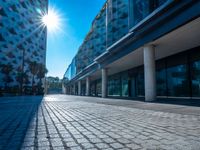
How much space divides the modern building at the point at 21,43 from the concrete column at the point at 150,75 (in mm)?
34590

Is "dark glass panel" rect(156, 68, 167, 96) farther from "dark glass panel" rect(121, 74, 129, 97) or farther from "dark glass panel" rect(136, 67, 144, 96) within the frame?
"dark glass panel" rect(121, 74, 129, 97)

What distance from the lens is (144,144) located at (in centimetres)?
263

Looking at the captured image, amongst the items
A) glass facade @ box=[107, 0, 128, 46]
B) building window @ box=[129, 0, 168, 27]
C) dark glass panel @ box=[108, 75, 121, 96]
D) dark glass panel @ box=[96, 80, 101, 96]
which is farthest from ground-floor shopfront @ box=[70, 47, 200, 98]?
dark glass panel @ box=[96, 80, 101, 96]

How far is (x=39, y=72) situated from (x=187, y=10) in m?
53.4

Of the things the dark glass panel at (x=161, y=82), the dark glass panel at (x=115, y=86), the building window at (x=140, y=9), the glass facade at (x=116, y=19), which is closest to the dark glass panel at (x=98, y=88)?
the glass facade at (x=116, y=19)

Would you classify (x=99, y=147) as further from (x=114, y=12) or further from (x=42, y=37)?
(x=42, y=37)

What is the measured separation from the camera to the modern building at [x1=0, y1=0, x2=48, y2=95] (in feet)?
162

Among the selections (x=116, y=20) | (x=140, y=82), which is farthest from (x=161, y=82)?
(x=116, y=20)

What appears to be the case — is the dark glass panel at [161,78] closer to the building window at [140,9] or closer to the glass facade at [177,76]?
the glass facade at [177,76]

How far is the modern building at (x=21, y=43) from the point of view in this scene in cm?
4950

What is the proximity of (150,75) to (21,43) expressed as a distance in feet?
204

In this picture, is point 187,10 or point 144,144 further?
point 187,10

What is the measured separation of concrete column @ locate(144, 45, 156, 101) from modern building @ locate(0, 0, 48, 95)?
34590 mm

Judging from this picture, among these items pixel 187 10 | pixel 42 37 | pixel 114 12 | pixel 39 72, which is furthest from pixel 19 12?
pixel 187 10
